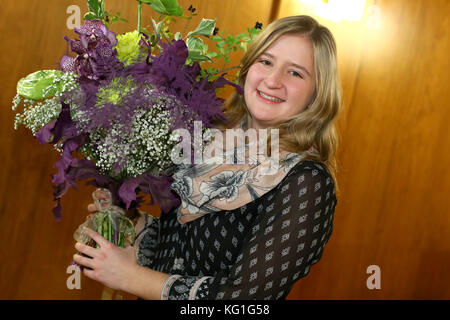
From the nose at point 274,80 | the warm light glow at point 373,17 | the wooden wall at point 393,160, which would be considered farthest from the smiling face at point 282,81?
the warm light glow at point 373,17

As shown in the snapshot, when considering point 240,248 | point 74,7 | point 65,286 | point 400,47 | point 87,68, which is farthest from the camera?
point 400,47

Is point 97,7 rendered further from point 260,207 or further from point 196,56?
point 260,207

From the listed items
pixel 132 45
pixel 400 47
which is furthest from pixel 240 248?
pixel 400 47

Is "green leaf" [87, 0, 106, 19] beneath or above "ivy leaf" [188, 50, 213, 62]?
above

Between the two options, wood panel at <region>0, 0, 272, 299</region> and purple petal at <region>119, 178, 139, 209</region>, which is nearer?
purple petal at <region>119, 178, 139, 209</region>

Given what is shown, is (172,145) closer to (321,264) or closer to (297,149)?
(297,149)

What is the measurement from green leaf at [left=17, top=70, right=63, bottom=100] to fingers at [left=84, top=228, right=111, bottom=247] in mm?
366

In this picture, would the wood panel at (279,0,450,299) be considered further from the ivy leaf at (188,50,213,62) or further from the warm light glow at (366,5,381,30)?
the ivy leaf at (188,50,213,62)

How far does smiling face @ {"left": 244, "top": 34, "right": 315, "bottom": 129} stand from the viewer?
1.47 metres

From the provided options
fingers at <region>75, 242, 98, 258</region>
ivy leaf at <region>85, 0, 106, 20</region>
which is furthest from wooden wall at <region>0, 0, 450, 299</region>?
fingers at <region>75, 242, 98, 258</region>

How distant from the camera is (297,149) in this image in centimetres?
140

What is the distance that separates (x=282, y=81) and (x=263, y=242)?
0.50m

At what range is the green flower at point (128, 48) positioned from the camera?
4.09ft
